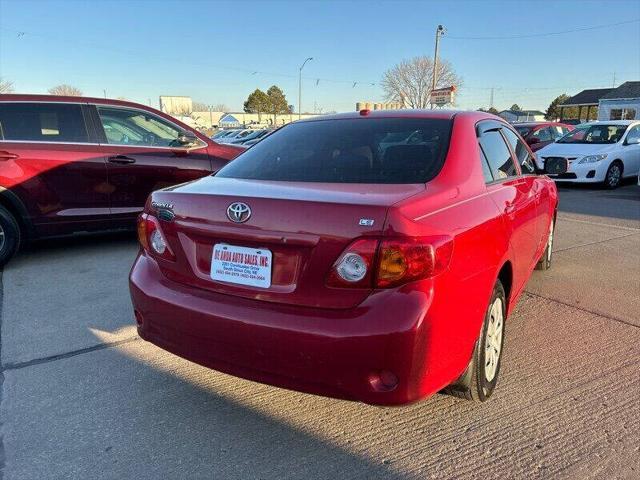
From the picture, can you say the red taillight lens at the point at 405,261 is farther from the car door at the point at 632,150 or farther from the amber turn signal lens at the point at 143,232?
the car door at the point at 632,150

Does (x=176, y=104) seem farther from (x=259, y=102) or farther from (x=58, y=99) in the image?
(x=58, y=99)

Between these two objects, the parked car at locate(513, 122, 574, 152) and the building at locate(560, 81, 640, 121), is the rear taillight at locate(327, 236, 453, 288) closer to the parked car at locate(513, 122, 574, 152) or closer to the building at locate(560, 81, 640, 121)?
the parked car at locate(513, 122, 574, 152)

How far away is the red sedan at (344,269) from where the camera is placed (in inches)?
78.2

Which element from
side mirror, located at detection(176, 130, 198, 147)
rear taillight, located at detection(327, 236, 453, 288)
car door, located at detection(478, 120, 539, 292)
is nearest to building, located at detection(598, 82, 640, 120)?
side mirror, located at detection(176, 130, 198, 147)

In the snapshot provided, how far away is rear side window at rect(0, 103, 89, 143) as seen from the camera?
5.50 meters

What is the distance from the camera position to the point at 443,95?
2769 cm

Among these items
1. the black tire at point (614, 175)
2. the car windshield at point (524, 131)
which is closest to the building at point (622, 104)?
the car windshield at point (524, 131)

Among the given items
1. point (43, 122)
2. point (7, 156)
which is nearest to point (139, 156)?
point (43, 122)

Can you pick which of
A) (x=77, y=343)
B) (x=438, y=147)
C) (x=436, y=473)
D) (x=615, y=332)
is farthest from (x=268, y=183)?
(x=615, y=332)

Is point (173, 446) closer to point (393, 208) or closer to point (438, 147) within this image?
point (393, 208)

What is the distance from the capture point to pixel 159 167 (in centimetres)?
616

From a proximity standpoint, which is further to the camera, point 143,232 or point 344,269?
point 143,232

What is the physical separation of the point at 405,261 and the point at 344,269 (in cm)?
25

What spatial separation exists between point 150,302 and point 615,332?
10.7ft
